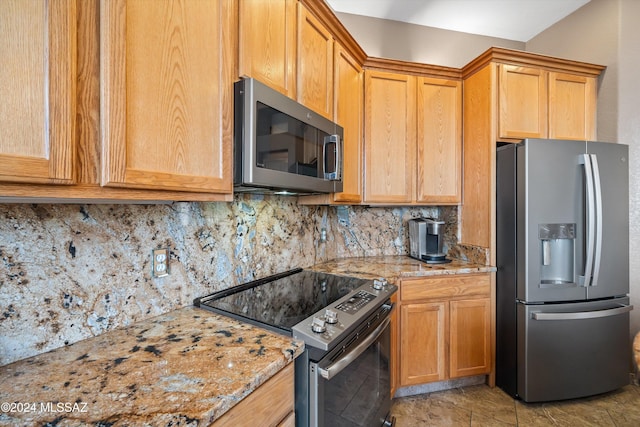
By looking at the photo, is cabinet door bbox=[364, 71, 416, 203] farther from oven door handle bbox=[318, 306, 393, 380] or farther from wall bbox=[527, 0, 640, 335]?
wall bbox=[527, 0, 640, 335]

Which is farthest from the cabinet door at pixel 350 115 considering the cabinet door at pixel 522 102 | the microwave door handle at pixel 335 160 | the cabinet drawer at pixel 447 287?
the cabinet door at pixel 522 102

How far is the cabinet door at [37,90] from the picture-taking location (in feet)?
1.98

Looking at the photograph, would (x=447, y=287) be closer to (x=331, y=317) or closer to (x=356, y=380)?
(x=356, y=380)

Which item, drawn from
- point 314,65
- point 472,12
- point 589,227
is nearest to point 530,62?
point 472,12

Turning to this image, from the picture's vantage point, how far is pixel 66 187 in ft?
2.30

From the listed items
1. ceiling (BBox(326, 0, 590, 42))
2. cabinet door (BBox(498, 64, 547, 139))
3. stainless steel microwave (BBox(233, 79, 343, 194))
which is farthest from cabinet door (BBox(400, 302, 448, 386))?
ceiling (BBox(326, 0, 590, 42))

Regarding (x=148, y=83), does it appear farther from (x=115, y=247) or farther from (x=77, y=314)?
(x=77, y=314)

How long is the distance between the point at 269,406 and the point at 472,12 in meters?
3.26

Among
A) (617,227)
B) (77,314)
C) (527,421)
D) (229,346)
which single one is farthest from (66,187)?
(617,227)

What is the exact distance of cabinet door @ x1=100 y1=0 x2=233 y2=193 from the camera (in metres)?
0.77

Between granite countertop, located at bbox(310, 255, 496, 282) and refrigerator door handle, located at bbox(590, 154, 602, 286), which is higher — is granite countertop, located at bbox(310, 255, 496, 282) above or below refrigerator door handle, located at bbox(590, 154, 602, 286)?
below

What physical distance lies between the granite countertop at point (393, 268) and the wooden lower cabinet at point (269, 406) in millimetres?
1037

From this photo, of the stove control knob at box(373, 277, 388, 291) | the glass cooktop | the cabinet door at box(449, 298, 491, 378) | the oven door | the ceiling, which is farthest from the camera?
the ceiling

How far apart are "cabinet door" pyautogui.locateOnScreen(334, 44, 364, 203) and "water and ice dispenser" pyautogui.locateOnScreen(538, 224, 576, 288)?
1.31 metres
